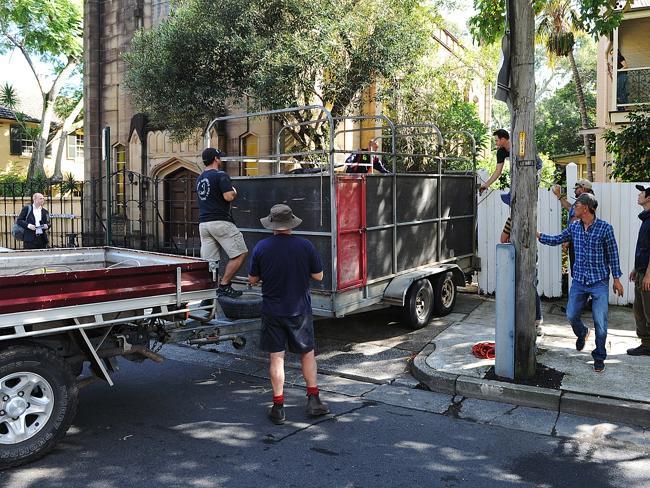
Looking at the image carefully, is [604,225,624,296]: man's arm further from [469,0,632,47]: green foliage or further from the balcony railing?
the balcony railing

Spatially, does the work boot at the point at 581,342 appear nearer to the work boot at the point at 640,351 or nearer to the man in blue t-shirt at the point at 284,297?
the work boot at the point at 640,351

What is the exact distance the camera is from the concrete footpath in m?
5.49

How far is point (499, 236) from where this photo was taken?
34.4 feet

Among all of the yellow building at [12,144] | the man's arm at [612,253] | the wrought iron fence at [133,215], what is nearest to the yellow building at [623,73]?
the man's arm at [612,253]

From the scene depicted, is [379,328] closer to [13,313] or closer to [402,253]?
[402,253]

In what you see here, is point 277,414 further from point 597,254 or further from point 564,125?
point 564,125

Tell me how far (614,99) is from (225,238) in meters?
13.2

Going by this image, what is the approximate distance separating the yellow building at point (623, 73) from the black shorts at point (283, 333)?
1297 centimetres

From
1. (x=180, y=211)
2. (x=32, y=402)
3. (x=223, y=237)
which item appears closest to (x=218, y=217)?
(x=223, y=237)

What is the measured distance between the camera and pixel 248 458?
4559 millimetres

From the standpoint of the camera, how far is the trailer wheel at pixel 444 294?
29.6 feet

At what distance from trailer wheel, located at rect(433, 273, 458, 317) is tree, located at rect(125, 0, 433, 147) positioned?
5349 mm

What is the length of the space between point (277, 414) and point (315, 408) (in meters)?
0.35

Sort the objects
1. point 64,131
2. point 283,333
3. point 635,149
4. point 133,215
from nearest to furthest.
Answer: point 283,333, point 635,149, point 133,215, point 64,131
